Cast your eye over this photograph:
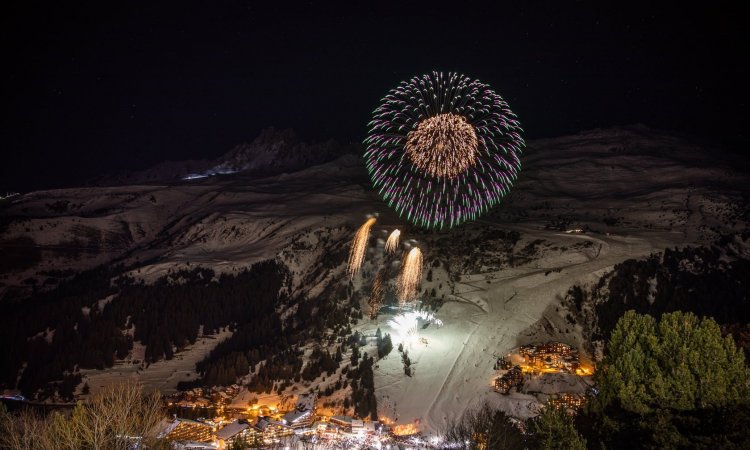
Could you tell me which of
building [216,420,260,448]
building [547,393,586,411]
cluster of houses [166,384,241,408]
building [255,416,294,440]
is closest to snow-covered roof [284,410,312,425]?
building [255,416,294,440]

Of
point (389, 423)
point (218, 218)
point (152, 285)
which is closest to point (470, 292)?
point (389, 423)

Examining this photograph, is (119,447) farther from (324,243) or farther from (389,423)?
(324,243)

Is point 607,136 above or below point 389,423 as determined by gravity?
above

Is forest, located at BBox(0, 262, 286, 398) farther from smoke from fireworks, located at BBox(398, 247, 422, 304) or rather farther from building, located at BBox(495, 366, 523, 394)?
building, located at BBox(495, 366, 523, 394)

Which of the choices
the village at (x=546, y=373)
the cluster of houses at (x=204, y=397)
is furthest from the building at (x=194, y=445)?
the village at (x=546, y=373)

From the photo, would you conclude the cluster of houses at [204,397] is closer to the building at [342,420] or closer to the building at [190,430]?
the building at [190,430]

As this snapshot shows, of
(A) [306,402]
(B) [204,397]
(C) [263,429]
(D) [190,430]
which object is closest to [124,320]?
(B) [204,397]

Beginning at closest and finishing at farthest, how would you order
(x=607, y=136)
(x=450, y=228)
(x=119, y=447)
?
(x=119, y=447)
(x=450, y=228)
(x=607, y=136)
